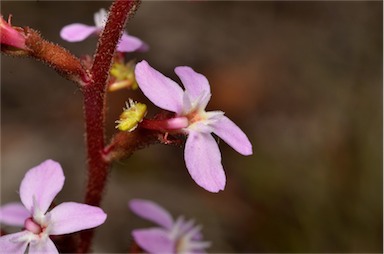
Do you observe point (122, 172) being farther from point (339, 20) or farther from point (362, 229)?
point (339, 20)

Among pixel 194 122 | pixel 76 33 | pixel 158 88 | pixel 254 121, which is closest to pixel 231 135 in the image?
pixel 194 122

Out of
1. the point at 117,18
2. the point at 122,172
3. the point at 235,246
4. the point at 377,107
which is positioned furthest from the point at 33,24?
the point at 117,18

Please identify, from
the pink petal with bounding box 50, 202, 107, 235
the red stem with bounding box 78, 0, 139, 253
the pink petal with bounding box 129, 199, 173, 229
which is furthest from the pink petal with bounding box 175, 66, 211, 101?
the pink petal with bounding box 129, 199, 173, 229

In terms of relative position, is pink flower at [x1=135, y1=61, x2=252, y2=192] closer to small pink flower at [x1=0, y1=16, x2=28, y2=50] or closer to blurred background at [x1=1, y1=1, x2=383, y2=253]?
small pink flower at [x1=0, y1=16, x2=28, y2=50]

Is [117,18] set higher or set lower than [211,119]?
higher

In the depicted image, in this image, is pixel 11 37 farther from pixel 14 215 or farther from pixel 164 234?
pixel 164 234

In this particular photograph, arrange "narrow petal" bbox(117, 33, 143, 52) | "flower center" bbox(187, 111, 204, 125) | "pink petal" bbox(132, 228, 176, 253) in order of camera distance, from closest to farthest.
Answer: "flower center" bbox(187, 111, 204, 125) < "narrow petal" bbox(117, 33, 143, 52) < "pink petal" bbox(132, 228, 176, 253)
